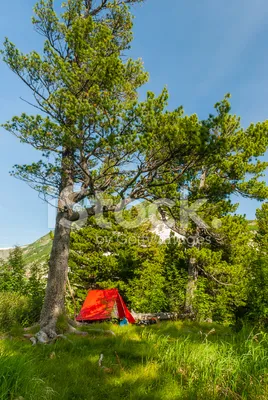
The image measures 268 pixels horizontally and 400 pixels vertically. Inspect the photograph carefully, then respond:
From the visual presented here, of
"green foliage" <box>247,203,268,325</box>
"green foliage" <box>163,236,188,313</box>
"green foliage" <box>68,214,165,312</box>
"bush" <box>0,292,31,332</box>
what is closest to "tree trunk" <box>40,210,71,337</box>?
"bush" <box>0,292,31,332</box>

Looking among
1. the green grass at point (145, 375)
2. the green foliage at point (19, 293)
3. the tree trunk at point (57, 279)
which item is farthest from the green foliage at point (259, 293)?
the green foliage at point (19, 293)

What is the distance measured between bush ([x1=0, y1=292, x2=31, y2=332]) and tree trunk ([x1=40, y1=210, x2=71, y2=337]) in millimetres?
1140

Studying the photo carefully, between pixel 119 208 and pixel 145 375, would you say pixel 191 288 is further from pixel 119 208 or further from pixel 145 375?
pixel 145 375

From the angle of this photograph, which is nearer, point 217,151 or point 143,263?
point 217,151

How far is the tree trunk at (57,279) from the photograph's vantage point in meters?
7.47

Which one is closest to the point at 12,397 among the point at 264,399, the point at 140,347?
the point at 264,399

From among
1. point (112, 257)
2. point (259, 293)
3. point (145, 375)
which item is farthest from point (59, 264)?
point (112, 257)

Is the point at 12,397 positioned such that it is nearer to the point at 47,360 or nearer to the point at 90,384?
the point at 90,384

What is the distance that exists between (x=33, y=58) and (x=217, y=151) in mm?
5470

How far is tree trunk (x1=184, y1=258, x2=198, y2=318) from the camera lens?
13346 millimetres

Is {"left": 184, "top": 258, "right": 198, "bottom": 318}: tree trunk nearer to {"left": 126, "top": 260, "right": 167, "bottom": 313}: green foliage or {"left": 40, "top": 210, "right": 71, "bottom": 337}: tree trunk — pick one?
{"left": 126, "top": 260, "right": 167, "bottom": 313}: green foliage

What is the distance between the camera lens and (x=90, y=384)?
3701 millimetres

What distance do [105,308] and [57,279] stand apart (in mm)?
6164

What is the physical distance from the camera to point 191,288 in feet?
46.1
